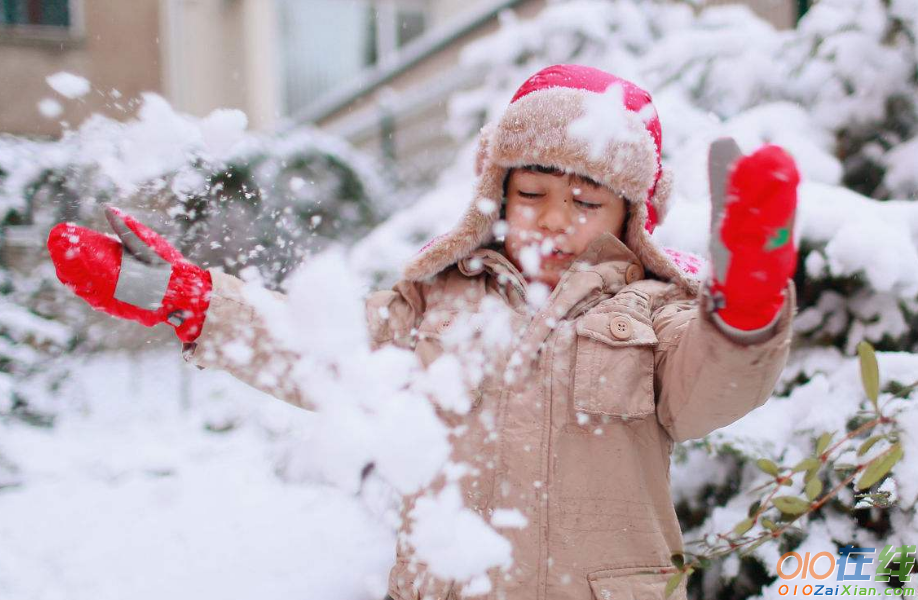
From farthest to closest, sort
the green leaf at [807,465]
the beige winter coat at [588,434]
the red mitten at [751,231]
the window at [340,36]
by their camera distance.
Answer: the window at [340,36], the beige winter coat at [588,434], the green leaf at [807,465], the red mitten at [751,231]

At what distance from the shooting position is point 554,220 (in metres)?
1.20

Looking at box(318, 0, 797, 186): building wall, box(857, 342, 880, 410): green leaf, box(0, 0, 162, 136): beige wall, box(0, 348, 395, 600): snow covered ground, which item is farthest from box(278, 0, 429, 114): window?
box(857, 342, 880, 410): green leaf

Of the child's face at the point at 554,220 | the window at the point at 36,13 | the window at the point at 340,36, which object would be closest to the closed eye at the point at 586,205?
the child's face at the point at 554,220

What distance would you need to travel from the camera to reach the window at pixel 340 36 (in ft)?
30.9

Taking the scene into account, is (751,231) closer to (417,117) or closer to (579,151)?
(579,151)

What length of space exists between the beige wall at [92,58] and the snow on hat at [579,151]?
1490mm

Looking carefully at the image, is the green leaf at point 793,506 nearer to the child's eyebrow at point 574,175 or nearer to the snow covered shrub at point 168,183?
the child's eyebrow at point 574,175

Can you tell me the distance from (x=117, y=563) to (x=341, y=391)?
3.15 ft

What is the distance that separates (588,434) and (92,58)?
4035 millimetres

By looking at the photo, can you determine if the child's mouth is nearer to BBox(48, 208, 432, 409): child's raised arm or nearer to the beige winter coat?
the beige winter coat

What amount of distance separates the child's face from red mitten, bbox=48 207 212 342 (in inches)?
21.7

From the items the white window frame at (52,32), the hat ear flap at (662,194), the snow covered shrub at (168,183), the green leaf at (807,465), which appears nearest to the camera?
the green leaf at (807,465)

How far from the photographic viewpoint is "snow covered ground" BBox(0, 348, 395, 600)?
5.52ft

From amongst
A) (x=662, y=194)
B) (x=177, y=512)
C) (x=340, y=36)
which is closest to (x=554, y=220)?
(x=662, y=194)
